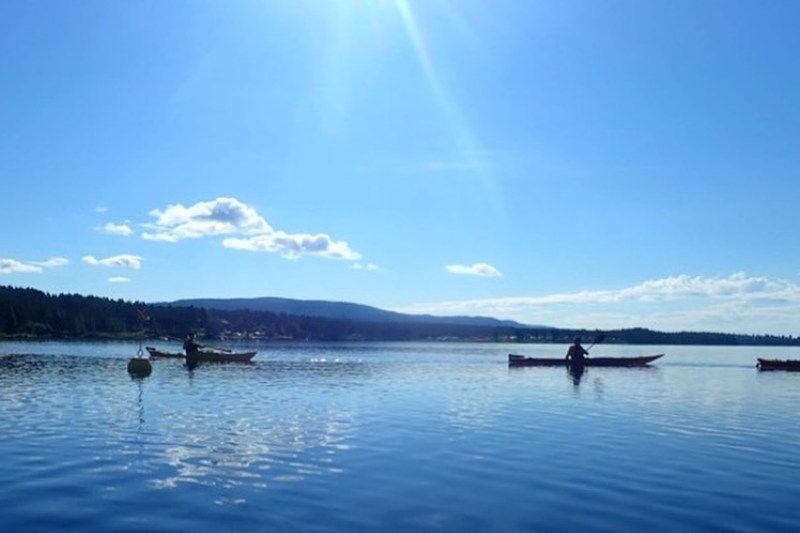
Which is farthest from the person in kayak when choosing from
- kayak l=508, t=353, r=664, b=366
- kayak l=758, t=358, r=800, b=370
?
kayak l=758, t=358, r=800, b=370

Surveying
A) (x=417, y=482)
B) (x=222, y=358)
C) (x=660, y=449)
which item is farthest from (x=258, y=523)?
(x=222, y=358)

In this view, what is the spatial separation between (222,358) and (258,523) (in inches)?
2764

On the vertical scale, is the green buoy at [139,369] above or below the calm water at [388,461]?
above

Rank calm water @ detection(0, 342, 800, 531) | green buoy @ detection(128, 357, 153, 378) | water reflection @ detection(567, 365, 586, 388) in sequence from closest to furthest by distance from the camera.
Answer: calm water @ detection(0, 342, 800, 531) < green buoy @ detection(128, 357, 153, 378) < water reflection @ detection(567, 365, 586, 388)

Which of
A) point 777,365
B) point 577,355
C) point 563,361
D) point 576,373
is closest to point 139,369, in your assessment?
point 576,373

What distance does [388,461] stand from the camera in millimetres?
23016

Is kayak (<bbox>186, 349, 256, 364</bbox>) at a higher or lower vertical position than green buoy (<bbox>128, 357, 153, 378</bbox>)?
higher

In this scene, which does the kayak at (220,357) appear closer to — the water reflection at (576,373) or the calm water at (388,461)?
the water reflection at (576,373)

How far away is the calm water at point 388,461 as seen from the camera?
1653 centimetres

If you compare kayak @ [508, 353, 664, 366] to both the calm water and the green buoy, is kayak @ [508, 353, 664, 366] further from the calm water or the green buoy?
the green buoy

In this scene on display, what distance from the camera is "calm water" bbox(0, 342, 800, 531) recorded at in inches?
651

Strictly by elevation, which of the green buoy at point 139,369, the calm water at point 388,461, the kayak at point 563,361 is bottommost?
the calm water at point 388,461

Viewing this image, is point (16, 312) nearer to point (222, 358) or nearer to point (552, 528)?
point (222, 358)

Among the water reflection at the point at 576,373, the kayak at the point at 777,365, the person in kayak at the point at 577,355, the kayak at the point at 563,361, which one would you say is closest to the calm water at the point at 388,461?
the water reflection at the point at 576,373
